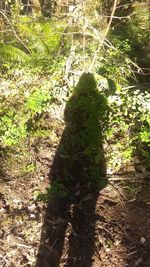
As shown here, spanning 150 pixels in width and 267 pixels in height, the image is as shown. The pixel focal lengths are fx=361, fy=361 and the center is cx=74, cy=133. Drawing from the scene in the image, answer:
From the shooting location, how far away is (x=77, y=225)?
475 cm

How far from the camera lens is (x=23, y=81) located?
22.0 ft

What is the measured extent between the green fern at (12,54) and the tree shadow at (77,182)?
4.62ft

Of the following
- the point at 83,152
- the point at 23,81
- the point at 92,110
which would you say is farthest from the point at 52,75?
the point at 83,152

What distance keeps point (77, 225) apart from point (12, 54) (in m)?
3.72

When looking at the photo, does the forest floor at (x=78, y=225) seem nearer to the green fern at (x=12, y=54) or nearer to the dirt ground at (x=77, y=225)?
the dirt ground at (x=77, y=225)

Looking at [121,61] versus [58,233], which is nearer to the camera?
[58,233]

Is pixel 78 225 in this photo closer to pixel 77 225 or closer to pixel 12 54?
pixel 77 225

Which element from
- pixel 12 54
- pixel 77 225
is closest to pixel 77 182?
pixel 77 225

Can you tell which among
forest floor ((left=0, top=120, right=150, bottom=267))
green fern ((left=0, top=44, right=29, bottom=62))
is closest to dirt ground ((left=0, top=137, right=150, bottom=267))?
forest floor ((left=0, top=120, right=150, bottom=267))

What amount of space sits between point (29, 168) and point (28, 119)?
1.08 m

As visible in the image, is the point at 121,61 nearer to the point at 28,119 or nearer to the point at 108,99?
the point at 108,99

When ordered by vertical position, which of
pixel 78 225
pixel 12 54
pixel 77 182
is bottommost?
pixel 78 225

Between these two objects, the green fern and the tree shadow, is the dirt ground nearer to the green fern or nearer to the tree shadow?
the tree shadow

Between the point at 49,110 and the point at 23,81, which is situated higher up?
the point at 23,81
